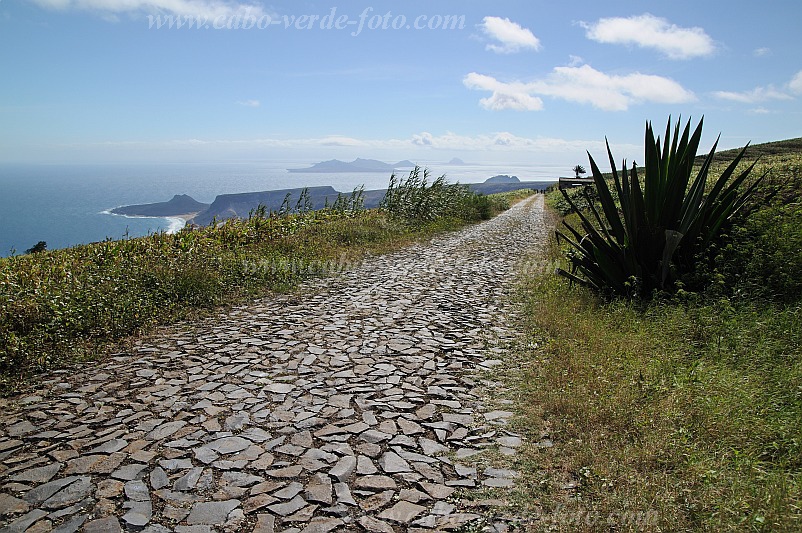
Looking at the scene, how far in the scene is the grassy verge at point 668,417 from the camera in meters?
2.69

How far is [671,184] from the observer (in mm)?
6820

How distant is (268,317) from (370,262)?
16.3ft

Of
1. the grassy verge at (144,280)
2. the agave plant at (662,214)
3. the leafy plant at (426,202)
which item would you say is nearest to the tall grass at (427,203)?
the leafy plant at (426,202)

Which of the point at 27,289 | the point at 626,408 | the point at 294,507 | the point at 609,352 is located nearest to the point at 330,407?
the point at 294,507

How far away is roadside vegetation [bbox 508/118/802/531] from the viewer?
2754 mm

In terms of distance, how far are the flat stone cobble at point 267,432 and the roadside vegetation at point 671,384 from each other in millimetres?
421

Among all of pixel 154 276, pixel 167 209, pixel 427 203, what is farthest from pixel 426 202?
pixel 167 209

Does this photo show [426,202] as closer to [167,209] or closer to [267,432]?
[267,432]

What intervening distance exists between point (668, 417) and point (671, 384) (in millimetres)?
582

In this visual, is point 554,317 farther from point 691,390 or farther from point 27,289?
point 27,289

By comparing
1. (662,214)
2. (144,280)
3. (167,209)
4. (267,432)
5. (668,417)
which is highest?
(167,209)

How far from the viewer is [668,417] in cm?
363

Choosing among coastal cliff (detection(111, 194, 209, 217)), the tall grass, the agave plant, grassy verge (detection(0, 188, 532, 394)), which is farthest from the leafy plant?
coastal cliff (detection(111, 194, 209, 217))

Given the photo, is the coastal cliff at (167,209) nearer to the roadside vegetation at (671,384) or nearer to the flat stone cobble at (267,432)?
the flat stone cobble at (267,432)
